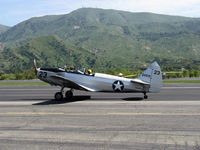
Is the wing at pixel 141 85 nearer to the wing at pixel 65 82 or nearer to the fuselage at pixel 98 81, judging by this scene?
the fuselage at pixel 98 81

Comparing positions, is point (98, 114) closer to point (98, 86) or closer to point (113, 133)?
point (113, 133)

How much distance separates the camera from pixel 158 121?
1073 centimetres

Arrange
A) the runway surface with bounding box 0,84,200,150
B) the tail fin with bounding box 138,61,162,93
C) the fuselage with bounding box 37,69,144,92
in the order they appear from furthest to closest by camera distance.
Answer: the fuselage with bounding box 37,69,144,92 < the tail fin with bounding box 138,61,162,93 < the runway surface with bounding box 0,84,200,150

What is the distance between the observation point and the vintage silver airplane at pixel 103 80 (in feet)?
54.8

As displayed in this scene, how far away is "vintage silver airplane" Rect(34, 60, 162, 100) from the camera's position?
16.7 meters

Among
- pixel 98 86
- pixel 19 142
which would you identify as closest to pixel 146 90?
pixel 98 86

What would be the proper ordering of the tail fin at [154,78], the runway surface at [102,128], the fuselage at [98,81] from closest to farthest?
the runway surface at [102,128] → the tail fin at [154,78] → the fuselage at [98,81]

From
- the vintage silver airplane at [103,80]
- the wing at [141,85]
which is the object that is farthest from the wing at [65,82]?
the wing at [141,85]

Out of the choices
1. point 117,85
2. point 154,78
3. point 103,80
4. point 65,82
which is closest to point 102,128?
point 117,85

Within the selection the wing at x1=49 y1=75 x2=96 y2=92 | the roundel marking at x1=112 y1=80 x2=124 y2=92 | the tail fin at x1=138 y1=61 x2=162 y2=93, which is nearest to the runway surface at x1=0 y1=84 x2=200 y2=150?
the tail fin at x1=138 y1=61 x2=162 y2=93

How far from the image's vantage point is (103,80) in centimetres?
1722

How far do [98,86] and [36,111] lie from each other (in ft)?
17.2

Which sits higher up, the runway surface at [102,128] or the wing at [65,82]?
the wing at [65,82]

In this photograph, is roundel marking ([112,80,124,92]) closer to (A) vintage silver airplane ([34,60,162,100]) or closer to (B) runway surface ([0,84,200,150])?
(A) vintage silver airplane ([34,60,162,100])
